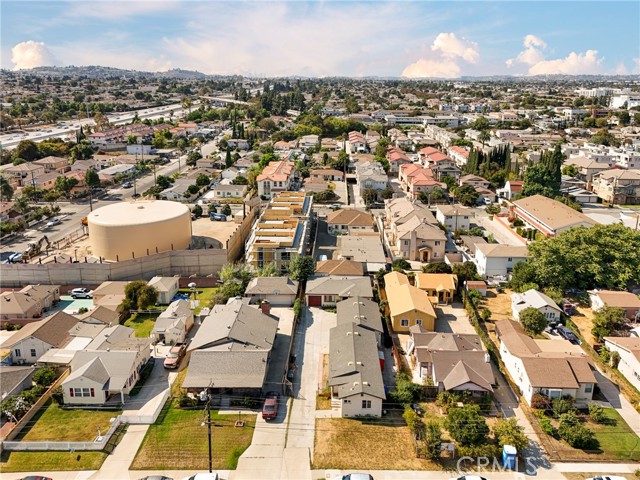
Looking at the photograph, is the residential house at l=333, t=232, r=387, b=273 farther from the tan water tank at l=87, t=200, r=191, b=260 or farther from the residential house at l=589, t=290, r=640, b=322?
the residential house at l=589, t=290, r=640, b=322

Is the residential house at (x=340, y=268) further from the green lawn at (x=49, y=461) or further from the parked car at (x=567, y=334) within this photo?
the green lawn at (x=49, y=461)

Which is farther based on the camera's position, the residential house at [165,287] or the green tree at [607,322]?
the residential house at [165,287]

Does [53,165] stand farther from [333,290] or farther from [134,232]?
[333,290]

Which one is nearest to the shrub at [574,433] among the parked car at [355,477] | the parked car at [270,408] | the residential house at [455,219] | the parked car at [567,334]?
the parked car at [355,477]

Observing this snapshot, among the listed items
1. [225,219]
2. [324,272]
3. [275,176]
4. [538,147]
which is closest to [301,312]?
[324,272]

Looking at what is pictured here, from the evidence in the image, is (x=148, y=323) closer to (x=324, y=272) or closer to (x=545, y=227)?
(x=324, y=272)

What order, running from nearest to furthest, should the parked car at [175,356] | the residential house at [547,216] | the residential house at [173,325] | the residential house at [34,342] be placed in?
the parked car at [175,356] < the residential house at [34,342] < the residential house at [173,325] < the residential house at [547,216]

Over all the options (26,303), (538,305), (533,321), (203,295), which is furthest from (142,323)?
(538,305)
